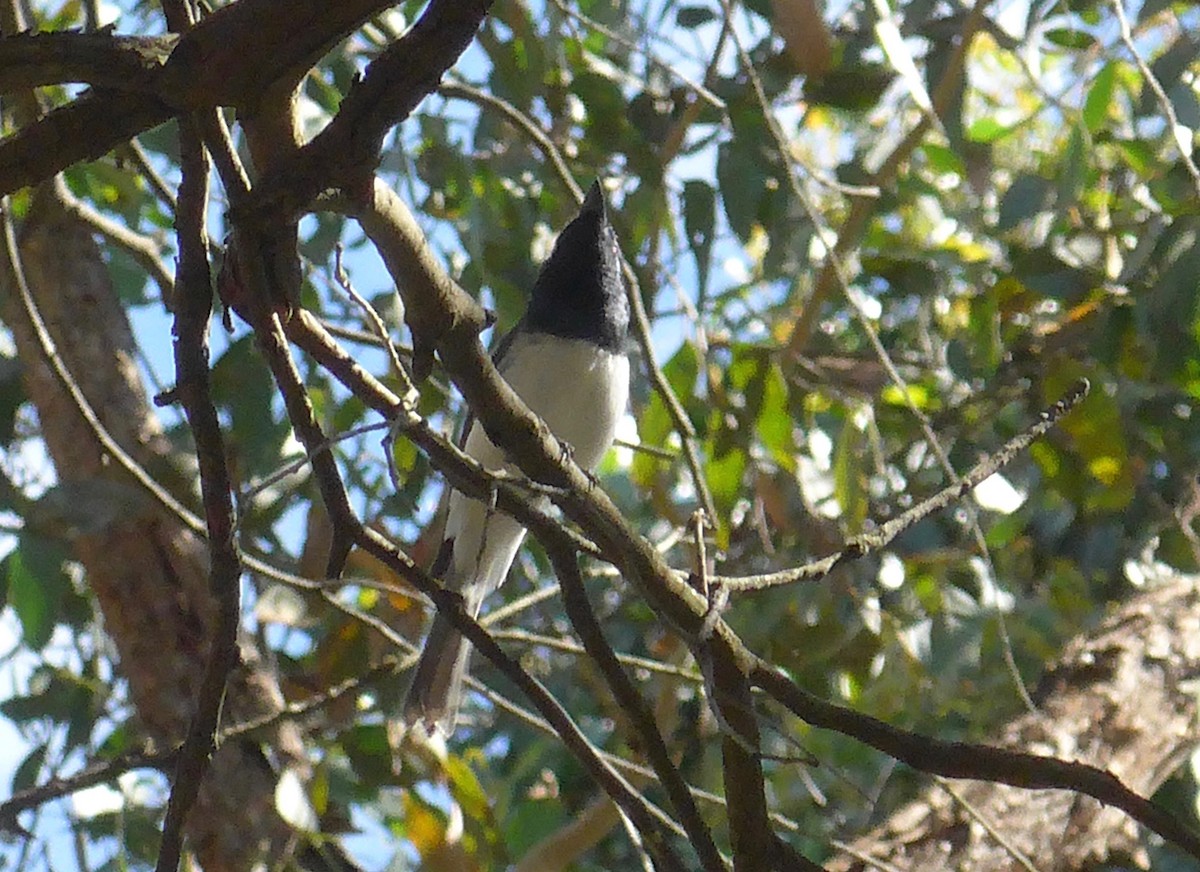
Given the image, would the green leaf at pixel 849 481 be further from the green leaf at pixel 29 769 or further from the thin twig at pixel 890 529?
the green leaf at pixel 29 769

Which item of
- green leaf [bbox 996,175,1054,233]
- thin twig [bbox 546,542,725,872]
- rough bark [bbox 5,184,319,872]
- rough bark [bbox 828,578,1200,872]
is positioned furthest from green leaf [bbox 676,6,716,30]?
thin twig [bbox 546,542,725,872]

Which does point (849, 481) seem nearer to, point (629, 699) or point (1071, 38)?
point (1071, 38)

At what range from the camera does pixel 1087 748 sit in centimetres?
223

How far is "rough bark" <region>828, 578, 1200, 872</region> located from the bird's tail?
60 centimetres

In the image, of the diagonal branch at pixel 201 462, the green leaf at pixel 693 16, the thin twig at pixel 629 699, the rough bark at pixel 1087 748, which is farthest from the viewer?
the green leaf at pixel 693 16

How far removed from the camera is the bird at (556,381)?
7.04 ft

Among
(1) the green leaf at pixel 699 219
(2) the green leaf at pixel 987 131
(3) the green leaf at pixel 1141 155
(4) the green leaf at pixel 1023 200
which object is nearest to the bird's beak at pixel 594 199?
(1) the green leaf at pixel 699 219

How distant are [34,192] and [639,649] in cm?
157

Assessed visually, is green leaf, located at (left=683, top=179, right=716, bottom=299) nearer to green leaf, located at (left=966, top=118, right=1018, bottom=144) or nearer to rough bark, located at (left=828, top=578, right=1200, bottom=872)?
green leaf, located at (left=966, top=118, right=1018, bottom=144)

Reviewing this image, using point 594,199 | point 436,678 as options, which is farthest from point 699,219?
point 436,678

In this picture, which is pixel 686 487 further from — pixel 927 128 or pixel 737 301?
pixel 927 128

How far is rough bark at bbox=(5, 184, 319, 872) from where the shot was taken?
2031 millimetres

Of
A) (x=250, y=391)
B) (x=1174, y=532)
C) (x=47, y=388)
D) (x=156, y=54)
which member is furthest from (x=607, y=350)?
(x=156, y=54)

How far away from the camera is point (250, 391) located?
6.15 ft
